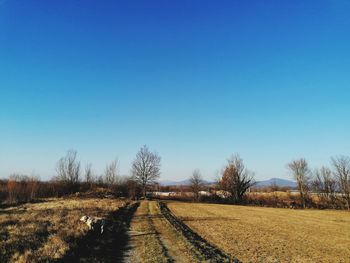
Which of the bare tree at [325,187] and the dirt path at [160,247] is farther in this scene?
the bare tree at [325,187]

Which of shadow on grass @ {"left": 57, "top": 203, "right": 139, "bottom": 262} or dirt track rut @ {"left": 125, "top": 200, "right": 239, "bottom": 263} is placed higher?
shadow on grass @ {"left": 57, "top": 203, "right": 139, "bottom": 262}

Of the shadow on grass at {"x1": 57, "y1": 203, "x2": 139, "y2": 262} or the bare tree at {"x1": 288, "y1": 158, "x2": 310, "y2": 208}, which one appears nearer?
the shadow on grass at {"x1": 57, "y1": 203, "x2": 139, "y2": 262}

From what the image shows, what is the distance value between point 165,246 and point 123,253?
221cm

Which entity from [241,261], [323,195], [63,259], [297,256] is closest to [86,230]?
[63,259]

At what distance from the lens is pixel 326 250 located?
14.1 m

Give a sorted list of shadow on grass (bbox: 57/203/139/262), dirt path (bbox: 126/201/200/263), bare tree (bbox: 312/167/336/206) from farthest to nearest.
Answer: bare tree (bbox: 312/167/336/206), dirt path (bbox: 126/201/200/263), shadow on grass (bbox: 57/203/139/262)

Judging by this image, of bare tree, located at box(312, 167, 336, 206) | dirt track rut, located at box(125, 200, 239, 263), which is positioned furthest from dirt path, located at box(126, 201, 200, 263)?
bare tree, located at box(312, 167, 336, 206)

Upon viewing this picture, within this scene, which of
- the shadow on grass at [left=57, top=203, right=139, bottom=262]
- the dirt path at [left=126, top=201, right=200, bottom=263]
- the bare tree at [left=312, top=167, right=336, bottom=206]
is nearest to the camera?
the shadow on grass at [left=57, top=203, right=139, bottom=262]

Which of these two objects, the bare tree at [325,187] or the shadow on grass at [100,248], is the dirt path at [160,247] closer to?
the shadow on grass at [100,248]

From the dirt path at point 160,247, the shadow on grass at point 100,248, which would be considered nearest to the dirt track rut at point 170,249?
the dirt path at point 160,247

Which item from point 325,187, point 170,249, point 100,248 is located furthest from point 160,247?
point 325,187

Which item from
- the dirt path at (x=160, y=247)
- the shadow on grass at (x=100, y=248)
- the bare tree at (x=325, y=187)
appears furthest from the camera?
the bare tree at (x=325, y=187)

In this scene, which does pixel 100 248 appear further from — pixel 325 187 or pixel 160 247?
pixel 325 187

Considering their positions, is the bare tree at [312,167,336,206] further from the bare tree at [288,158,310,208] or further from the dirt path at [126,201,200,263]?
the dirt path at [126,201,200,263]
